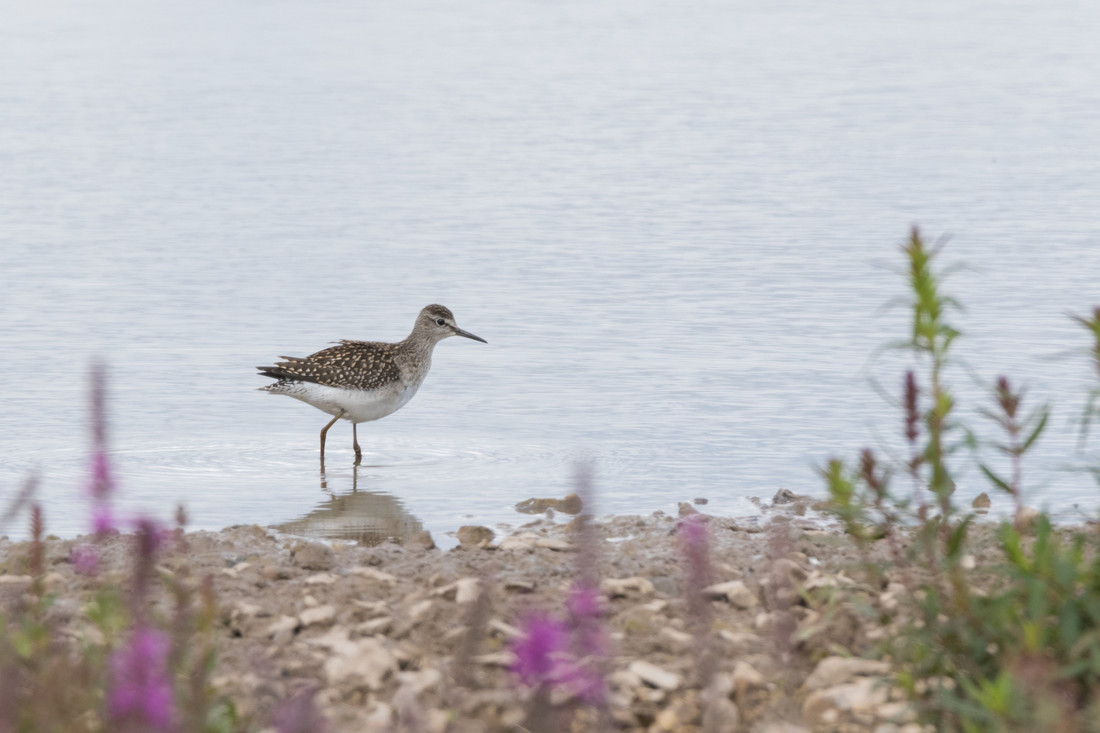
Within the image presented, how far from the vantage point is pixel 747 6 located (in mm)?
43125

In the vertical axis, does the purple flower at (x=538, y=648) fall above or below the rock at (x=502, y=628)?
above

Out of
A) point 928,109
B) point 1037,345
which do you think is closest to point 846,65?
point 928,109

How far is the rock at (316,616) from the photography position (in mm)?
6086

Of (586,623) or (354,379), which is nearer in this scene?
(586,623)

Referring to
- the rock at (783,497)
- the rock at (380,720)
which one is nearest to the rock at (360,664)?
the rock at (380,720)

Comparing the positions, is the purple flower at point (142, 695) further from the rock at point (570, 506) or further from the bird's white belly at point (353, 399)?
the bird's white belly at point (353, 399)

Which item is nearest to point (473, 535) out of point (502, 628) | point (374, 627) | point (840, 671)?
point (374, 627)

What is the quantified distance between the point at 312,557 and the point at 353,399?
354cm

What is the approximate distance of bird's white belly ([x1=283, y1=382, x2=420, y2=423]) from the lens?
35.7ft

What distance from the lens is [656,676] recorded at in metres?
5.28

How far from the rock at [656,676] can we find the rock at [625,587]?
0.91m

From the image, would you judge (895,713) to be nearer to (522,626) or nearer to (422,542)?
(522,626)

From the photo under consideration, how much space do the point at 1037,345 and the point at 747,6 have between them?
32.3 metres

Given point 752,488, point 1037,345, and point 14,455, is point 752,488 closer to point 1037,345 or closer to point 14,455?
point 1037,345
